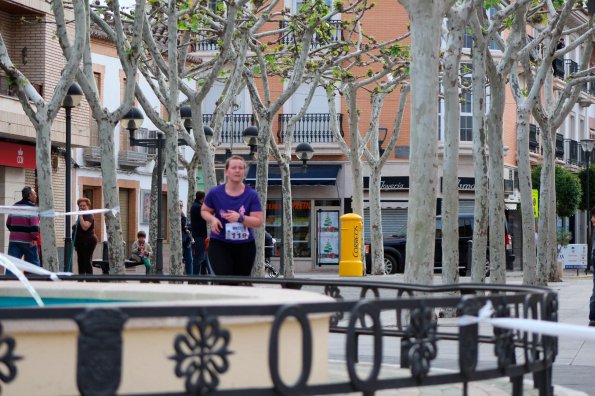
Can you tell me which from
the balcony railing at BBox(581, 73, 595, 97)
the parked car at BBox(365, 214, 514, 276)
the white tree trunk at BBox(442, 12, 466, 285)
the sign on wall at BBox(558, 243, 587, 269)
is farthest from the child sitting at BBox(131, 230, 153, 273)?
the balcony railing at BBox(581, 73, 595, 97)

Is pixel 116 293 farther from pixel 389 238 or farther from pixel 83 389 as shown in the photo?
pixel 389 238

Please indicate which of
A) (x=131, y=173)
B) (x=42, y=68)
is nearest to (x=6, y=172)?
(x=42, y=68)

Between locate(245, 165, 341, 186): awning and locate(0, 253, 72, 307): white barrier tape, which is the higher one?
locate(245, 165, 341, 186): awning

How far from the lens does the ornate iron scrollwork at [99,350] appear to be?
491 centimetres

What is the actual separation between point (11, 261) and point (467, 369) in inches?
117

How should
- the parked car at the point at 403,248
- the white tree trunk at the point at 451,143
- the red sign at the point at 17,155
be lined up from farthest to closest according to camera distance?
the parked car at the point at 403,248, the red sign at the point at 17,155, the white tree trunk at the point at 451,143

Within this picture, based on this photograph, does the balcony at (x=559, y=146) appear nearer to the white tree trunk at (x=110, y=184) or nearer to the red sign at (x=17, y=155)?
the red sign at (x=17, y=155)

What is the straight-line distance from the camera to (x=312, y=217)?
54.6 m

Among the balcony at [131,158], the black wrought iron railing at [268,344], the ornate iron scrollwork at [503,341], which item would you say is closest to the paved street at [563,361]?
the black wrought iron railing at [268,344]

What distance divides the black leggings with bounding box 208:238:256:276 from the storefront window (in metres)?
40.2

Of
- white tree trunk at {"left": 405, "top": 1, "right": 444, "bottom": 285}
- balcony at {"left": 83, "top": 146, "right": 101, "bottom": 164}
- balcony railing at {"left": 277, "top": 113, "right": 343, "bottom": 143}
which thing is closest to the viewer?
white tree trunk at {"left": 405, "top": 1, "right": 444, "bottom": 285}

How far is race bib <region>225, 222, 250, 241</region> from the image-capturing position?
510 inches

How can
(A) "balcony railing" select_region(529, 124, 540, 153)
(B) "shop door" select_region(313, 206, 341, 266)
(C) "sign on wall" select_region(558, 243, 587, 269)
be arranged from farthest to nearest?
(A) "balcony railing" select_region(529, 124, 540, 153) < (B) "shop door" select_region(313, 206, 341, 266) < (C) "sign on wall" select_region(558, 243, 587, 269)

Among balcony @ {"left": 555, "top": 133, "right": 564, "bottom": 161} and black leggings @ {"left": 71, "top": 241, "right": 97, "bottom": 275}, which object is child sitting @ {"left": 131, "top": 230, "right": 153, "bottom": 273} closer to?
black leggings @ {"left": 71, "top": 241, "right": 97, "bottom": 275}
